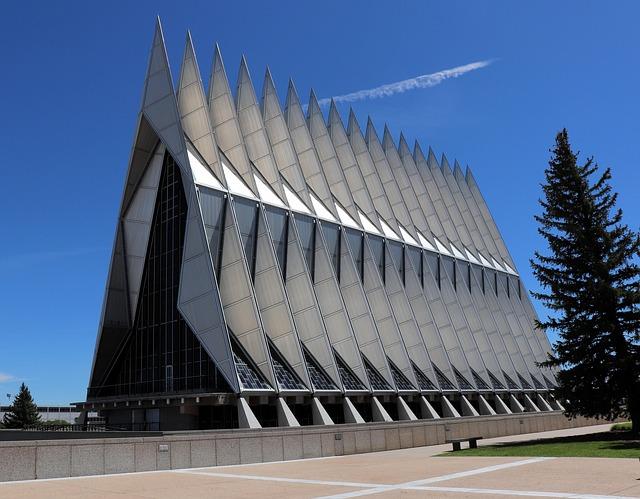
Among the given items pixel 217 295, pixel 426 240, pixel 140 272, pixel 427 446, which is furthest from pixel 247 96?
pixel 427 446

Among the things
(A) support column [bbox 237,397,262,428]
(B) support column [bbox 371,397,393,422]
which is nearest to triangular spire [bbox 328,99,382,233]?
(B) support column [bbox 371,397,393,422]

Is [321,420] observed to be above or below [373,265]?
below

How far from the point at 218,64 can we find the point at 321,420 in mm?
22256

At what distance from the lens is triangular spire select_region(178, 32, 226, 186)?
34.2 m

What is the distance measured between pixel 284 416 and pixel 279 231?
12.3 m

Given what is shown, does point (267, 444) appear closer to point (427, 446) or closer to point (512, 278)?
point (427, 446)

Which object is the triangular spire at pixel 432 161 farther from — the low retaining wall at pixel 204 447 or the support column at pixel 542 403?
the low retaining wall at pixel 204 447

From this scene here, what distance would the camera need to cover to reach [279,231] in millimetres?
36500

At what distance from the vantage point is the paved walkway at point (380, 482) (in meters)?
11.5

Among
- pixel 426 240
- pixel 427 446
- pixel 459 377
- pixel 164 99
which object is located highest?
pixel 164 99

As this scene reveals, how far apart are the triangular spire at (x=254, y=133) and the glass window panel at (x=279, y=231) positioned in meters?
1.32

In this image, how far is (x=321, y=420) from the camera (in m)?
29.1

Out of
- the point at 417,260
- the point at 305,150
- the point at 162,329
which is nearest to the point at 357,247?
the point at 305,150

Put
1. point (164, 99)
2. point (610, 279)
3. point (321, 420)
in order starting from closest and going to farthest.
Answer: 1. point (610, 279)
2. point (321, 420)
3. point (164, 99)
